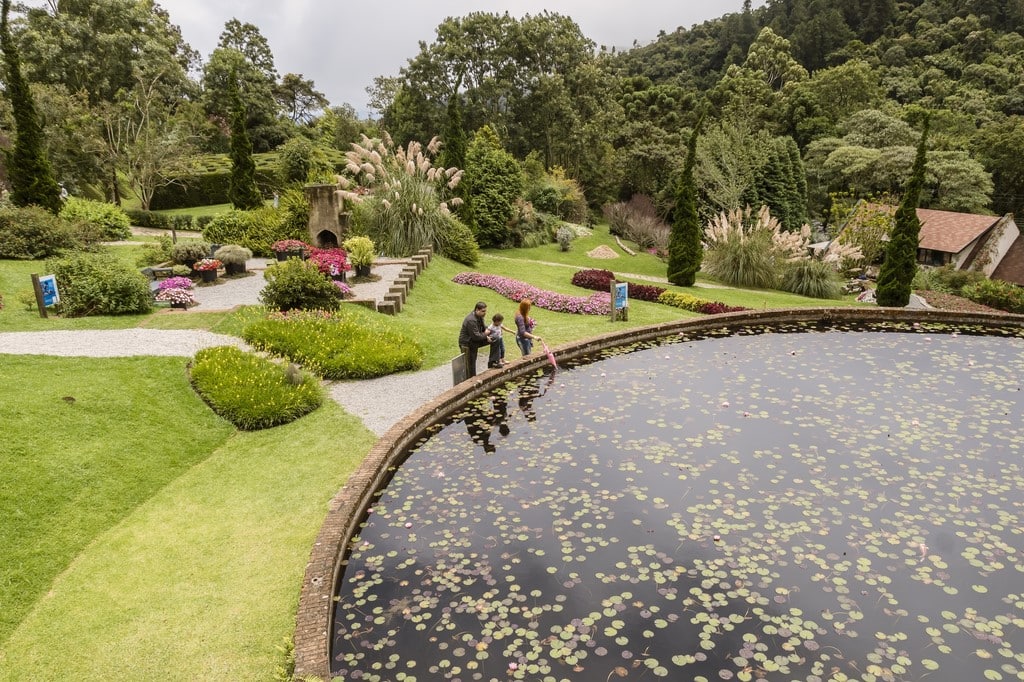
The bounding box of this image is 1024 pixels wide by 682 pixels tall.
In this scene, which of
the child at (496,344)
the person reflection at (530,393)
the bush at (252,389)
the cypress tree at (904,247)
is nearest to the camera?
the bush at (252,389)

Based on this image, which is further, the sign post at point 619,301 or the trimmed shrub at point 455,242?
the trimmed shrub at point 455,242

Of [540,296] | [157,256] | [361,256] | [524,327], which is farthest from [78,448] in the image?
[540,296]

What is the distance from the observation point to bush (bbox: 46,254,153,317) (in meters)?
13.5

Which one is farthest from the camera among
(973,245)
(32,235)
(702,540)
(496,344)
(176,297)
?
(973,245)

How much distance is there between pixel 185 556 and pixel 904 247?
21.5 m

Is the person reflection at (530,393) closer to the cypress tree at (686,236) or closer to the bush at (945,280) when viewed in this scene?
the cypress tree at (686,236)

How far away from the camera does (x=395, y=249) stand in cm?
2194

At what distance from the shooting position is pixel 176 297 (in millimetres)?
Answer: 14508

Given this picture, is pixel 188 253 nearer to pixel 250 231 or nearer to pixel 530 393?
pixel 250 231

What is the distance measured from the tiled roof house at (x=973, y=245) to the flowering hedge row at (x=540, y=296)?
2776 centimetres

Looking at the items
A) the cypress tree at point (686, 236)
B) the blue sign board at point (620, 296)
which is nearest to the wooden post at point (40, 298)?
the blue sign board at point (620, 296)

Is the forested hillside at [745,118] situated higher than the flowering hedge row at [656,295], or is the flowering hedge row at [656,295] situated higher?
the forested hillside at [745,118]

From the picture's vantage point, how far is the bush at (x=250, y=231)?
74.3ft

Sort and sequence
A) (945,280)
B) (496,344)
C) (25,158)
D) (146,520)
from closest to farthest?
1. (146,520)
2. (496,344)
3. (25,158)
4. (945,280)
